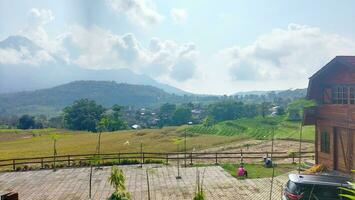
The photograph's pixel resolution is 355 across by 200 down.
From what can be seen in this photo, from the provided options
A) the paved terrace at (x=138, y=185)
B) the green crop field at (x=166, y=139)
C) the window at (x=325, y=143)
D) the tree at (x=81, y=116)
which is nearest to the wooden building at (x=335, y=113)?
the window at (x=325, y=143)

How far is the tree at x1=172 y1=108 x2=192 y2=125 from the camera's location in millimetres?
109562

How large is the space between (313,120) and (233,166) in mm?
6926

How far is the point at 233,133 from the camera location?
72000 millimetres

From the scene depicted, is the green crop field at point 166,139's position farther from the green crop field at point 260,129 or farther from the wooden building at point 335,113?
the wooden building at point 335,113

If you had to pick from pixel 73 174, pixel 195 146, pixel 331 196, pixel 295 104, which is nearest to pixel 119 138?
pixel 195 146

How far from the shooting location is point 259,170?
85.6 ft

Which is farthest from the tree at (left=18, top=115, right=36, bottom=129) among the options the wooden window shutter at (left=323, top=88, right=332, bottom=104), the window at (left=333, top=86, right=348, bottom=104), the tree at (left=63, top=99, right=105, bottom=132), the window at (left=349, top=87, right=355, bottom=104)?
the window at (left=349, top=87, right=355, bottom=104)

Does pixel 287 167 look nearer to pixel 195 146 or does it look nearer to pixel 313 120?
pixel 313 120

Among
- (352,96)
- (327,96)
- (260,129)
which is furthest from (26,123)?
(352,96)

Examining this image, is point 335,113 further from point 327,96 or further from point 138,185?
point 138,185

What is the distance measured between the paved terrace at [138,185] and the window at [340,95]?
18.5 ft

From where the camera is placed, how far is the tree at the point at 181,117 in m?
110

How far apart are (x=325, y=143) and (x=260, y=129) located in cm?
5000

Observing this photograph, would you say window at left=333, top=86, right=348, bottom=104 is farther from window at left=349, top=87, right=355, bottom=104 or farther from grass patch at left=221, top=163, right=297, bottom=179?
grass patch at left=221, top=163, right=297, bottom=179
